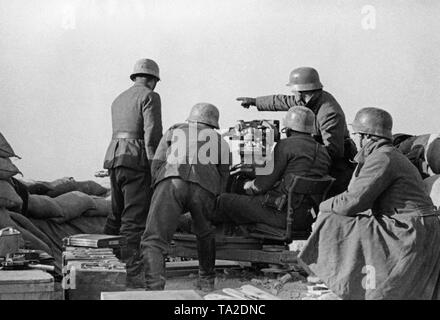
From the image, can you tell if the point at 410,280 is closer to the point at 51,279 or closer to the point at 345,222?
the point at 345,222

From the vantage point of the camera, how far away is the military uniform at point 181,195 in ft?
23.6

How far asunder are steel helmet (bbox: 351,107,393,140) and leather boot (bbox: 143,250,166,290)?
217 cm

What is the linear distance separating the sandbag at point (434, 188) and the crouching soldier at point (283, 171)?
1099 millimetres

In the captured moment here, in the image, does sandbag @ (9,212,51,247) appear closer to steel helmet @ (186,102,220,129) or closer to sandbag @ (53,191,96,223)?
sandbag @ (53,191,96,223)

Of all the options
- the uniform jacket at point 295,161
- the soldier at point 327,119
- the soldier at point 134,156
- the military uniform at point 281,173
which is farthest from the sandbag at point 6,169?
the soldier at point 327,119

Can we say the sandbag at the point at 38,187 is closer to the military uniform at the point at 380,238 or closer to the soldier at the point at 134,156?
the soldier at the point at 134,156

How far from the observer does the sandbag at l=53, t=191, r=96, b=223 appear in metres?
9.05

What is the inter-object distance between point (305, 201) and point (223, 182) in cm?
87

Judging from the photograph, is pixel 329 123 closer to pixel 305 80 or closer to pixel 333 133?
pixel 333 133

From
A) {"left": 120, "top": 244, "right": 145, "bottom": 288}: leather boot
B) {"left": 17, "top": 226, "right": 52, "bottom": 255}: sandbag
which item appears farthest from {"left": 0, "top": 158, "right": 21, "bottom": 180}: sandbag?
{"left": 120, "top": 244, "right": 145, "bottom": 288}: leather boot

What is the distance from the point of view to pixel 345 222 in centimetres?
618

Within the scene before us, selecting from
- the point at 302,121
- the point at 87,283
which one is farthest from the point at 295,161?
the point at 87,283

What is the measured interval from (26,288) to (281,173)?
3936 millimetres

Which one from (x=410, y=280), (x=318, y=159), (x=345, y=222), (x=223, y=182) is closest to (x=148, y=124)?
(x=223, y=182)
